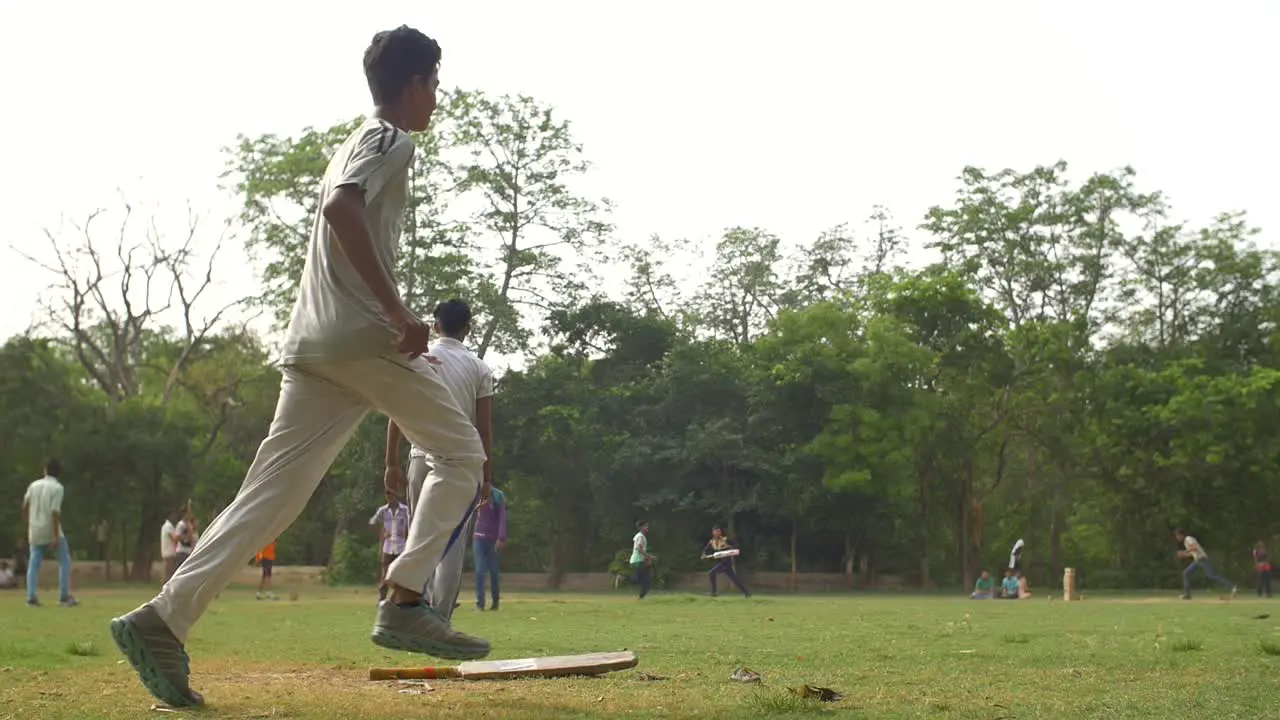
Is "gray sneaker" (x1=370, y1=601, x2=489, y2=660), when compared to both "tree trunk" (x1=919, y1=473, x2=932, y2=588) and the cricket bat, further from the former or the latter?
"tree trunk" (x1=919, y1=473, x2=932, y2=588)

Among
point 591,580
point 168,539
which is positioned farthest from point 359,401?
point 591,580

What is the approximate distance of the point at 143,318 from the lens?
49.1 m

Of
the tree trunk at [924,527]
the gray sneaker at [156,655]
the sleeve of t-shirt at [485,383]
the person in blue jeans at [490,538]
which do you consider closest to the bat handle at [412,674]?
the gray sneaker at [156,655]

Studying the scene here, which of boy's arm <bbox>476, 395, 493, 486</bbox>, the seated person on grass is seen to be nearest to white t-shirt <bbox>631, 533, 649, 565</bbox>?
the seated person on grass

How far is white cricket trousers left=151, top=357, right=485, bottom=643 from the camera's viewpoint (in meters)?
5.12

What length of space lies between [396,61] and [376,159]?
22.3 inches

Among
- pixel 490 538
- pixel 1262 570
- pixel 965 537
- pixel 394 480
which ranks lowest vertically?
pixel 490 538

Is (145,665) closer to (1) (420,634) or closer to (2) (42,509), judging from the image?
(1) (420,634)

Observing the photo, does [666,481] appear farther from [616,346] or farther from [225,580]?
[225,580]

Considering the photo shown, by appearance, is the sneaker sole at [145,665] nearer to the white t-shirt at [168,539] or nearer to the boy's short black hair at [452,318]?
the boy's short black hair at [452,318]

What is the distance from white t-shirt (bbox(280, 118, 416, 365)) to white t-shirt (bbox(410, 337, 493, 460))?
2.64 metres

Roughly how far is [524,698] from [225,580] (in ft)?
3.92

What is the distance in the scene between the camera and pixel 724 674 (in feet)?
21.8

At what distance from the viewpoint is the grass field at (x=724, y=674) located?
4.95m
